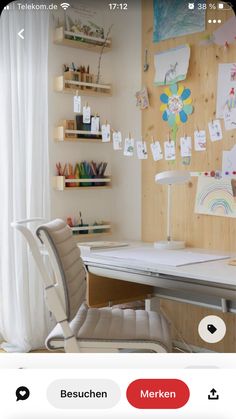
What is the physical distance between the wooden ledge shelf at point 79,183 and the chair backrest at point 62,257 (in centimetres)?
8

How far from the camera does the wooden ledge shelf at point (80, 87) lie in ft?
2.97

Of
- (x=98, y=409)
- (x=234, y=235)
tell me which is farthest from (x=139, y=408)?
(x=234, y=235)

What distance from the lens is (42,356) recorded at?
56 centimetres

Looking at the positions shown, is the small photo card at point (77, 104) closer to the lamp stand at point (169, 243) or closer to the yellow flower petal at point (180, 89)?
the yellow flower petal at point (180, 89)

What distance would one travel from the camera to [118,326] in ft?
4.00

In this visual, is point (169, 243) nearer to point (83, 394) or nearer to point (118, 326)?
point (118, 326)

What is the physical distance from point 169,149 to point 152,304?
0.43 metres

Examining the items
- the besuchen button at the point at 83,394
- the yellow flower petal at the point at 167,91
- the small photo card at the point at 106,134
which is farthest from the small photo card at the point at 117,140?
the besuchen button at the point at 83,394

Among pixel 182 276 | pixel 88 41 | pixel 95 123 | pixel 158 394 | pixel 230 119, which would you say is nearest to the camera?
pixel 158 394

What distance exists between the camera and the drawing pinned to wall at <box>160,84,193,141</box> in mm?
1345

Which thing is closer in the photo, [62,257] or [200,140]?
[62,257]

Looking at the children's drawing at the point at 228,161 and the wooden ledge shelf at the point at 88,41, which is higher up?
the wooden ledge shelf at the point at 88,41

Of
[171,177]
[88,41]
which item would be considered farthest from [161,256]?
[88,41]

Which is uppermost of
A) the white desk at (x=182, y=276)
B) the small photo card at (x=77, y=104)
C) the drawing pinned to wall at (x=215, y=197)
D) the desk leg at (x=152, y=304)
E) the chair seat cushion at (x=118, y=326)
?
the small photo card at (x=77, y=104)
